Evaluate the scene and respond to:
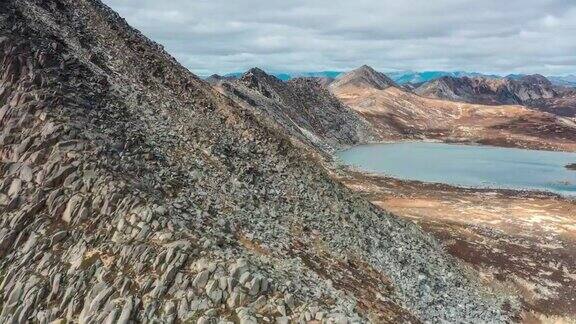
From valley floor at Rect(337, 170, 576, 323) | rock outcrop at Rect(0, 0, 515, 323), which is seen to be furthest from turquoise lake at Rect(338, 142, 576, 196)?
rock outcrop at Rect(0, 0, 515, 323)

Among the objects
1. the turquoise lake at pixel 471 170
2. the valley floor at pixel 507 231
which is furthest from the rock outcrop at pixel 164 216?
the turquoise lake at pixel 471 170

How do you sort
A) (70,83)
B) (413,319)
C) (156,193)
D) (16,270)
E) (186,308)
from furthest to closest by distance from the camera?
1. (70,83)
2. (413,319)
3. (156,193)
4. (16,270)
5. (186,308)

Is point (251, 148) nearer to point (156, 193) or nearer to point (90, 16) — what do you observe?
point (156, 193)

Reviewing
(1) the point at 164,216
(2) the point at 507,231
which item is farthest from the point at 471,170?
(1) the point at 164,216

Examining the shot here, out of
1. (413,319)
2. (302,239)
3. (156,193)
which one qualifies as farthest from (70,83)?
(413,319)

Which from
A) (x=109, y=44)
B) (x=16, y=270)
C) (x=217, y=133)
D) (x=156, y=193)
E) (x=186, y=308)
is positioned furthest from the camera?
(x=109, y=44)
